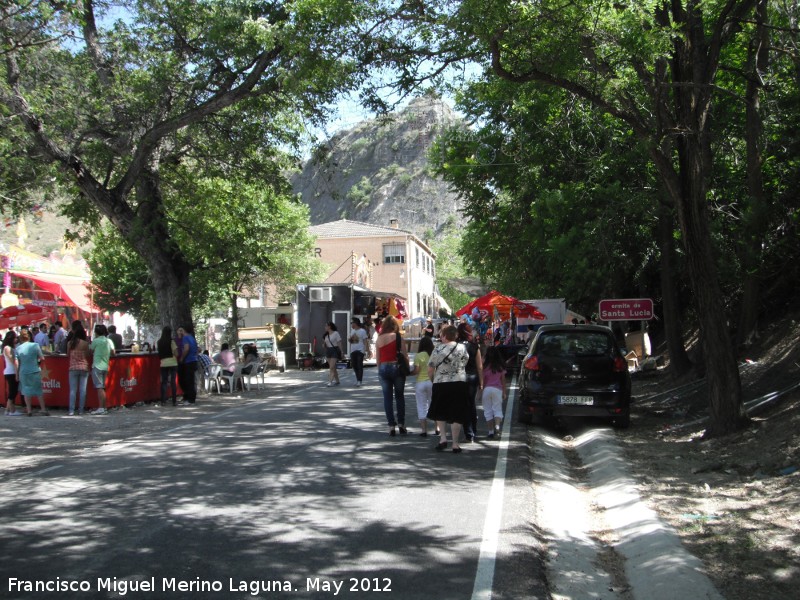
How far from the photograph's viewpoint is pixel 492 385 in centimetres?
1159

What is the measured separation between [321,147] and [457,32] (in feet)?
19.7

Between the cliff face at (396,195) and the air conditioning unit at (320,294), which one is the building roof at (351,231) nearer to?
the air conditioning unit at (320,294)

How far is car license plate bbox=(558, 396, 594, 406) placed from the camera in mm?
12281

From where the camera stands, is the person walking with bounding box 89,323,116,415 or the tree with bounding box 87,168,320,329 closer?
the person walking with bounding box 89,323,116,415

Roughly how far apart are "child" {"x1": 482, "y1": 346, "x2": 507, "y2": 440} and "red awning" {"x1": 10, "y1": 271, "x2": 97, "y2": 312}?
24617mm

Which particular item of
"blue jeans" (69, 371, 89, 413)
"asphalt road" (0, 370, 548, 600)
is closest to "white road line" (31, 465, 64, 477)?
"asphalt road" (0, 370, 548, 600)

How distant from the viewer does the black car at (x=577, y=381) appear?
12.3 meters

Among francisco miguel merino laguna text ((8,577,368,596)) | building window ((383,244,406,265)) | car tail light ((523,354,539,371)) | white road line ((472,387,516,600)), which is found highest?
building window ((383,244,406,265))

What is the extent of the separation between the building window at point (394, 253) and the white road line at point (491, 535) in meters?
53.4

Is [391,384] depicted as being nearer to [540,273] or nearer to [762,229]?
[762,229]

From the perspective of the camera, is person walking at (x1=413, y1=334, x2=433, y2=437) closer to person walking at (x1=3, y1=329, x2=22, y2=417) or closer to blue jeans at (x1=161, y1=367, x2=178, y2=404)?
blue jeans at (x1=161, y1=367, x2=178, y2=404)

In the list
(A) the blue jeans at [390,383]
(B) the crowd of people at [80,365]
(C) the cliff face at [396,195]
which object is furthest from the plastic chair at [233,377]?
(C) the cliff face at [396,195]

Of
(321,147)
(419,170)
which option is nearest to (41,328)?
(321,147)

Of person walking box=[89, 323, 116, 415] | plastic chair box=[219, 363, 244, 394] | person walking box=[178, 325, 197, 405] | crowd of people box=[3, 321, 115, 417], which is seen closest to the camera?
crowd of people box=[3, 321, 115, 417]
